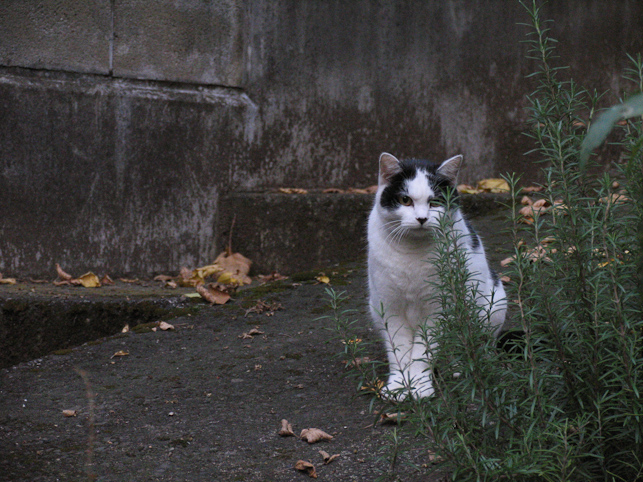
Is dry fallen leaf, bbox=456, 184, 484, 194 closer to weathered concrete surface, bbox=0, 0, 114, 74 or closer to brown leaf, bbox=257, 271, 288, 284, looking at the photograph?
brown leaf, bbox=257, 271, 288, 284

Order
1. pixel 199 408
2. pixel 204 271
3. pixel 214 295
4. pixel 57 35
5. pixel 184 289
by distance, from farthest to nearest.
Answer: pixel 204 271
pixel 184 289
pixel 57 35
pixel 214 295
pixel 199 408

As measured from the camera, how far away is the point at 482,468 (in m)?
1.31

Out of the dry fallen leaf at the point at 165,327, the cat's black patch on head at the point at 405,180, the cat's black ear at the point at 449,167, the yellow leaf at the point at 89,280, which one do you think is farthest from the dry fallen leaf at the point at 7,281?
the cat's black ear at the point at 449,167

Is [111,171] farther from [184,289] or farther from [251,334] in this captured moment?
[251,334]

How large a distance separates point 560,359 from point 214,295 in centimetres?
268

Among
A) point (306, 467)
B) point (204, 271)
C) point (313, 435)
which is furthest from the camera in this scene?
point (204, 271)

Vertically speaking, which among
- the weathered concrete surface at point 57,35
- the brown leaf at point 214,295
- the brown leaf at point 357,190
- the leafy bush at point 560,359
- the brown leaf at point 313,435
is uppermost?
the weathered concrete surface at point 57,35

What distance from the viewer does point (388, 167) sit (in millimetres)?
2855

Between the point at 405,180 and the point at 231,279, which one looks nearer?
the point at 405,180

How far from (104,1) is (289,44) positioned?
1297 mm

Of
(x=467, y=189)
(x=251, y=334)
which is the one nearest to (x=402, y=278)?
(x=251, y=334)

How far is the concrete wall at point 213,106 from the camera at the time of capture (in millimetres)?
4184

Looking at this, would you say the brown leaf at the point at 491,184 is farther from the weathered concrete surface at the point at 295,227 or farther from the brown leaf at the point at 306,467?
the brown leaf at the point at 306,467

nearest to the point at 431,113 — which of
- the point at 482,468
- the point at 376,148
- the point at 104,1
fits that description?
the point at 376,148
